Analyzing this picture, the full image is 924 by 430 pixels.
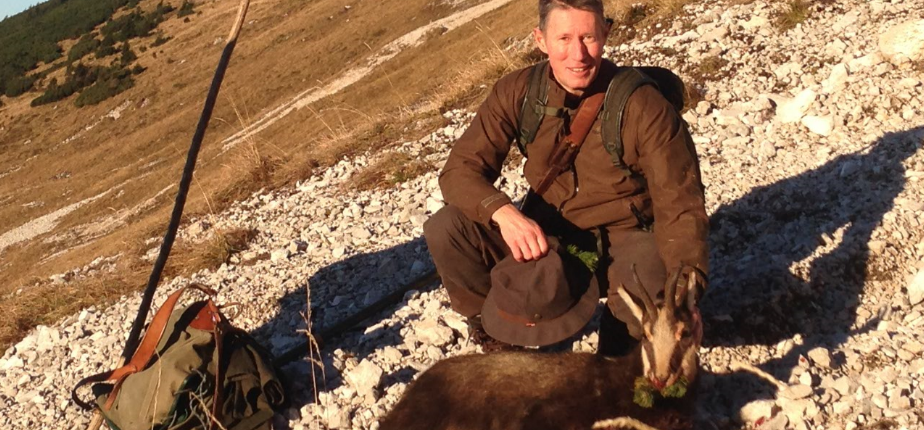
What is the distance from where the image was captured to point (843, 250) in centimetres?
504

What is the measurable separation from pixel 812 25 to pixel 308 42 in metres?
29.3

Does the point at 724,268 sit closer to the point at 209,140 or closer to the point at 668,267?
the point at 668,267

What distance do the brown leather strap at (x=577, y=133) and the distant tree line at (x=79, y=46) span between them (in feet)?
137

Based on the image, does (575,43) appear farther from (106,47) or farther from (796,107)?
(106,47)

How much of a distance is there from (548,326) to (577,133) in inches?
36.8

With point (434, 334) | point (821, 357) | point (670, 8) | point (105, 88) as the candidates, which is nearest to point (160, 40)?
point (105, 88)

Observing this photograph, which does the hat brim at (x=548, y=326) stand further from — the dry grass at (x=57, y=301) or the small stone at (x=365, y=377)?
the dry grass at (x=57, y=301)

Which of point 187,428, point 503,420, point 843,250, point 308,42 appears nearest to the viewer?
point 503,420

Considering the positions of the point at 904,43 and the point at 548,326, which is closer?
the point at 548,326

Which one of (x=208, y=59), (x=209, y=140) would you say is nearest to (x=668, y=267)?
(x=209, y=140)

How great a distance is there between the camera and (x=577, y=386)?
140 inches

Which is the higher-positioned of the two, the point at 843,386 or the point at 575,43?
the point at 575,43

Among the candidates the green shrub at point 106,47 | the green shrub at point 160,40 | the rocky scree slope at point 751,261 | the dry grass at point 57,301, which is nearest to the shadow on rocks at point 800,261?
the rocky scree slope at point 751,261

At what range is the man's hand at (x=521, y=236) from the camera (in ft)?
12.9
